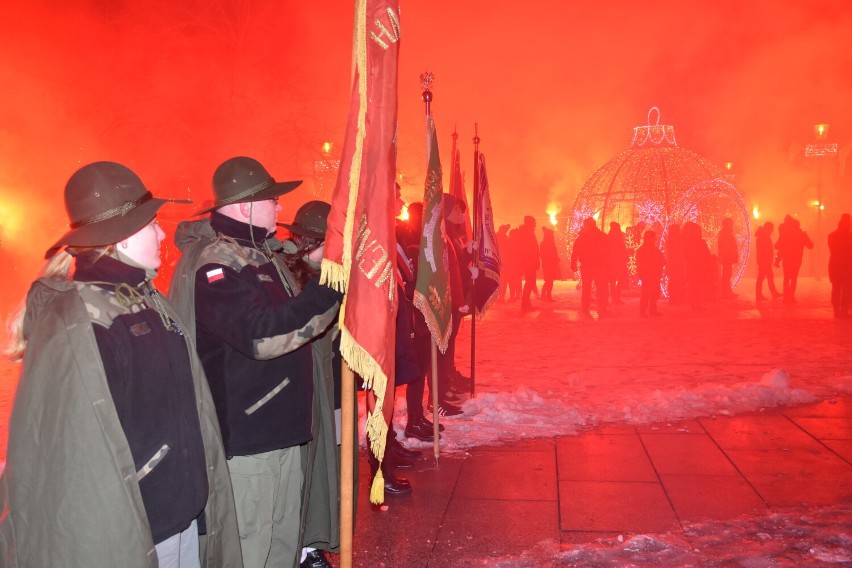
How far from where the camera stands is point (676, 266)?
16.7 m

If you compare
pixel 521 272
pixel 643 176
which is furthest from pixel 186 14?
pixel 643 176

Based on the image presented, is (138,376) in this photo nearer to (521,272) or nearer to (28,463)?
(28,463)

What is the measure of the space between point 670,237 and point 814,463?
476 inches

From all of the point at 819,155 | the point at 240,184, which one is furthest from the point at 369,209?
the point at 819,155

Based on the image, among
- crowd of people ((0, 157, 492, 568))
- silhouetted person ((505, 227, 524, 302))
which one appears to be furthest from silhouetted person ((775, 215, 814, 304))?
crowd of people ((0, 157, 492, 568))

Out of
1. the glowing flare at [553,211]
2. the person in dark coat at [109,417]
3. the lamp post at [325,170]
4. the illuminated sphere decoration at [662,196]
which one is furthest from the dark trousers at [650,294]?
the glowing flare at [553,211]

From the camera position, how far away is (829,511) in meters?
4.44

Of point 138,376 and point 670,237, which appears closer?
point 138,376

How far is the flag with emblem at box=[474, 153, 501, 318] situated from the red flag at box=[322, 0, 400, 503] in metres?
4.76

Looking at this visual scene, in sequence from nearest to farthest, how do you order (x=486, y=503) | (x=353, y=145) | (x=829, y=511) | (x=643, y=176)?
(x=353, y=145)
(x=829, y=511)
(x=486, y=503)
(x=643, y=176)

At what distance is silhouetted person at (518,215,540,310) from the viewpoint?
17.2 m

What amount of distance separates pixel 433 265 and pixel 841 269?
11822mm

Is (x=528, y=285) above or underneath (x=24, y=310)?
underneath

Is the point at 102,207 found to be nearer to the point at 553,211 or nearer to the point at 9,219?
the point at 9,219
